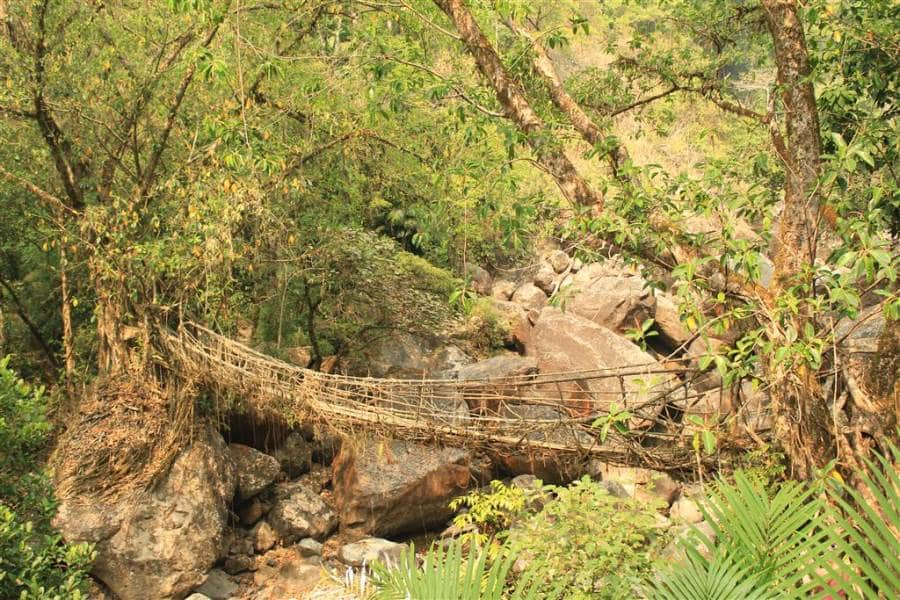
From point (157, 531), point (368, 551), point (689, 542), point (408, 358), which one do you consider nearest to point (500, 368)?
point (408, 358)

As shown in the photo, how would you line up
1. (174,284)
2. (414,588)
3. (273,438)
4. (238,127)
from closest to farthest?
(414,588)
(238,127)
(174,284)
(273,438)

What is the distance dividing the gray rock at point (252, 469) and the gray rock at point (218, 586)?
73cm

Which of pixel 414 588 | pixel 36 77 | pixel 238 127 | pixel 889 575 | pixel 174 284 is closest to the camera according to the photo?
pixel 889 575

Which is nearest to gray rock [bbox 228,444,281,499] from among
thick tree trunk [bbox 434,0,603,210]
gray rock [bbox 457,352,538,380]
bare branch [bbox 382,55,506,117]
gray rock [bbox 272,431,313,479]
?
gray rock [bbox 272,431,313,479]

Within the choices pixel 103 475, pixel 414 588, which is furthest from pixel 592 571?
pixel 103 475

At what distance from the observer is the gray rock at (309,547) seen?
5.38 m

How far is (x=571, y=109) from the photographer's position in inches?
141

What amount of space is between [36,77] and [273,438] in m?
3.27

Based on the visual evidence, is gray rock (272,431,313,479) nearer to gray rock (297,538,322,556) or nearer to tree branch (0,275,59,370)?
gray rock (297,538,322,556)

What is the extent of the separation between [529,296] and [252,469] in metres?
4.88

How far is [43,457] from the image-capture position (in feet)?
16.0

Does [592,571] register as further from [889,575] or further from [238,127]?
Answer: [238,127]

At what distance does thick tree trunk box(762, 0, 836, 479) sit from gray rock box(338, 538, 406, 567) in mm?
→ 3118

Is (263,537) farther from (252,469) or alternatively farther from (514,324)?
(514,324)
